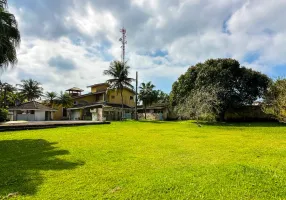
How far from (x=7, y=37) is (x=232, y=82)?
23.8 meters

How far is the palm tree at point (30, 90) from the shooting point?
4803 cm

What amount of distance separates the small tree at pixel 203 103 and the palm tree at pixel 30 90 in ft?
127

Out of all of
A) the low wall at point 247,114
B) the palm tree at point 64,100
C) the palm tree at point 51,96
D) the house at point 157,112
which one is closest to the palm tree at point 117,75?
the house at point 157,112

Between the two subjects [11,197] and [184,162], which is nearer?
[11,197]

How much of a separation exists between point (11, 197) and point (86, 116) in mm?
34139

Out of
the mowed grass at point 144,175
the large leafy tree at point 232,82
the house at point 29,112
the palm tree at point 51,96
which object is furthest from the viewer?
the palm tree at point 51,96

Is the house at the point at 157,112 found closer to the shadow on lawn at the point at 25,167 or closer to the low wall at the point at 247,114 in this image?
the low wall at the point at 247,114

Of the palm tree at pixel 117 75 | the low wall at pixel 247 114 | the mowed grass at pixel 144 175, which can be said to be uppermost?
the palm tree at pixel 117 75

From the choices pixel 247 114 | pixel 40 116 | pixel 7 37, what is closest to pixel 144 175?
pixel 7 37

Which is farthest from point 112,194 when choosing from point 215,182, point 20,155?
point 20,155

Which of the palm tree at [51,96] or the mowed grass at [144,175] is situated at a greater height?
the palm tree at [51,96]

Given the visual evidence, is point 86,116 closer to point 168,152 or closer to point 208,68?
point 208,68

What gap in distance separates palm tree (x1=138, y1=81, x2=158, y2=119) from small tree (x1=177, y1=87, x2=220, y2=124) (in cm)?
1205

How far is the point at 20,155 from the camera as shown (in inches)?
282
